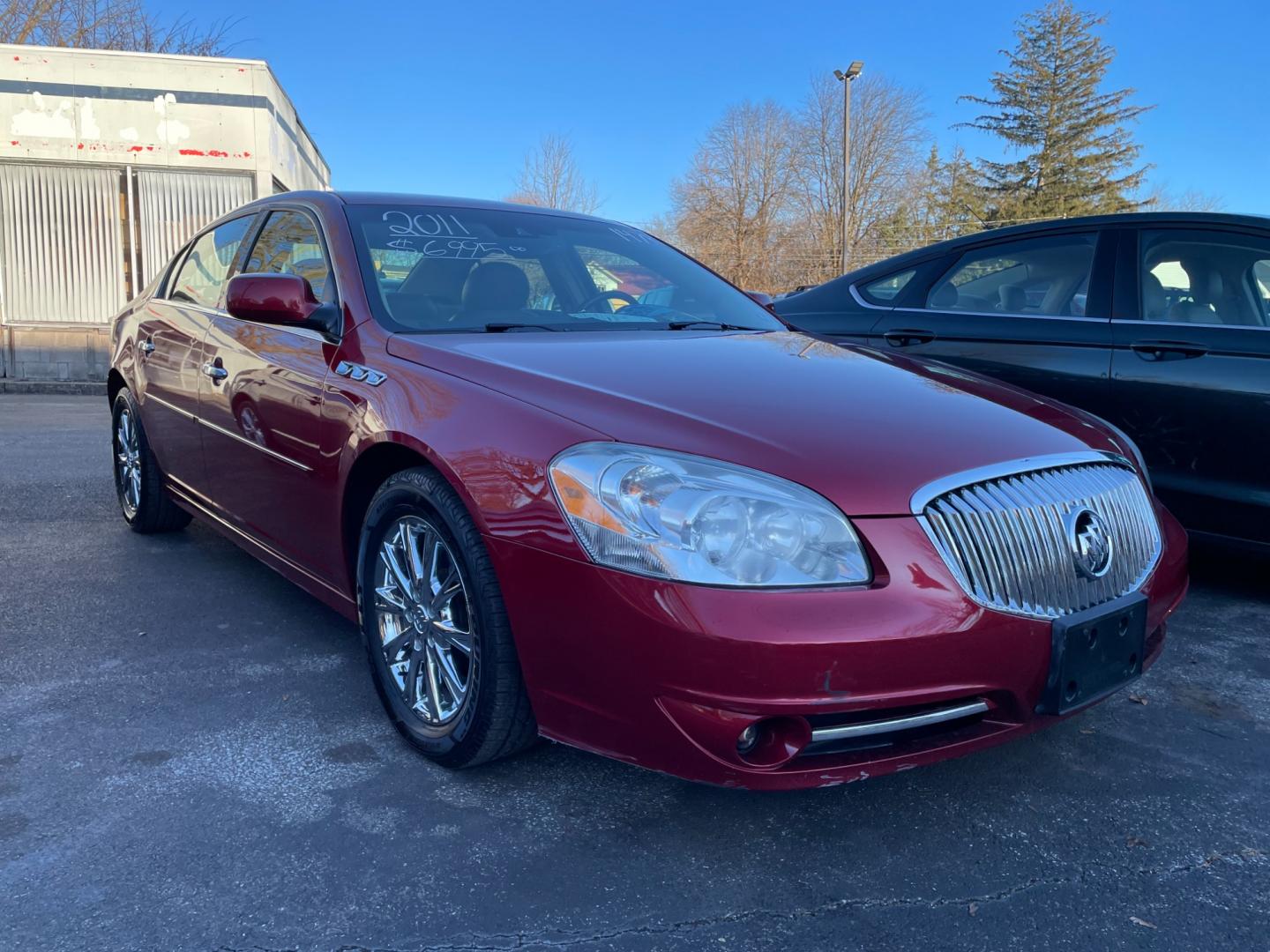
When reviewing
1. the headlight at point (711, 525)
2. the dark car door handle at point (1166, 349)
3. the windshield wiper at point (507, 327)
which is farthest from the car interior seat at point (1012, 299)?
the headlight at point (711, 525)

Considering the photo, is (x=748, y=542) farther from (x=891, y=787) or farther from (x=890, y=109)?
(x=890, y=109)

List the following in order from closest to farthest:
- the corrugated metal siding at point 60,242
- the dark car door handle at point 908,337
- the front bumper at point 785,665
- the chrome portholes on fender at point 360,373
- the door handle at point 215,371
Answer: the front bumper at point 785,665, the chrome portholes on fender at point 360,373, the door handle at point 215,371, the dark car door handle at point 908,337, the corrugated metal siding at point 60,242

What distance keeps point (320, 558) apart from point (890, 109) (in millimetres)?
→ 37689

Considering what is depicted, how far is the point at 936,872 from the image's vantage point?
210 cm

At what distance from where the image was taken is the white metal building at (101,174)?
1288 cm

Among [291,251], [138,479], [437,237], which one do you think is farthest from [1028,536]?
[138,479]

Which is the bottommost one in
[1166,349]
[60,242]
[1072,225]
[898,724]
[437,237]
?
[898,724]

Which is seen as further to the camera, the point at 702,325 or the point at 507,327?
the point at 702,325

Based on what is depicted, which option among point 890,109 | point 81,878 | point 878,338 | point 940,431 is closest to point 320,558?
point 81,878

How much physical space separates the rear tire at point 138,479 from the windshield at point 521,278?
181cm

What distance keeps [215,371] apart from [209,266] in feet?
2.79

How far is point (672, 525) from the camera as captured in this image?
1949 millimetres

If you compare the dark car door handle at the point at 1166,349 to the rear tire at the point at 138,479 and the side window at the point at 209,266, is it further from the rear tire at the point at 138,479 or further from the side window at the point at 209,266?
the rear tire at the point at 138,479

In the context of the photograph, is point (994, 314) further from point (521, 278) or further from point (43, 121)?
point (43, 121)
